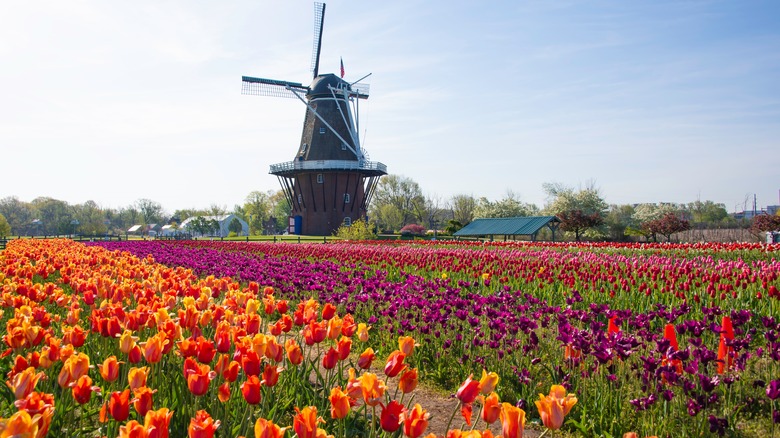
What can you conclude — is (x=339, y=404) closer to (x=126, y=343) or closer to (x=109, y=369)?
(x=109, y=369)

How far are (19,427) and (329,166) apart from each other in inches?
1754

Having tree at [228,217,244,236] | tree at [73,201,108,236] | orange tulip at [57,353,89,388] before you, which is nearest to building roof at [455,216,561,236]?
orange tulip at [57,353,89,388]

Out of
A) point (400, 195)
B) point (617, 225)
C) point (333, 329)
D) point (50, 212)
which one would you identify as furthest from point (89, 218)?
point (333, 329)

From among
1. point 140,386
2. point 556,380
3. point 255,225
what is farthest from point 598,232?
point 255,225

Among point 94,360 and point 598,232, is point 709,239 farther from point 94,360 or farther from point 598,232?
point 94,360

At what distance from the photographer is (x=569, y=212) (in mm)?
45406

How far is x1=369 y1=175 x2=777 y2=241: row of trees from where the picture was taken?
4150 cm

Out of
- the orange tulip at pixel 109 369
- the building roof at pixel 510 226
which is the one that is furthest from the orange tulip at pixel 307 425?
the building roof at pixel 510 226

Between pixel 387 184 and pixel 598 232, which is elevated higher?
pixel 387 184

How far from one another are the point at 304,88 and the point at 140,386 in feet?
160

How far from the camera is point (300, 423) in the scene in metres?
2.00

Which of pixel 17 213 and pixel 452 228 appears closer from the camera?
pixel 452 228

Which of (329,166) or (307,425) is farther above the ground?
(329,166)

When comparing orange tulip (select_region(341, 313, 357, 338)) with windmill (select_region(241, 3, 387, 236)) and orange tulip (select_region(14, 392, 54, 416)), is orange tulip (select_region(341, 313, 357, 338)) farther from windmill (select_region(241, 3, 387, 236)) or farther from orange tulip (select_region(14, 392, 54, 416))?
windmill (select_region(241, 3, 387, 236))
